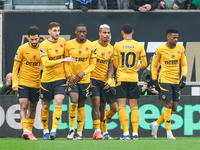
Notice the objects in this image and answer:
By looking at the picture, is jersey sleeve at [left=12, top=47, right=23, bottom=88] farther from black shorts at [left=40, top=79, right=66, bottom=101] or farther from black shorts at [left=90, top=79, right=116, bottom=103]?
black shorts at [left=90, top=79, right=116, bottom=103]

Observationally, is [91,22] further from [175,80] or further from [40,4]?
[175,80]

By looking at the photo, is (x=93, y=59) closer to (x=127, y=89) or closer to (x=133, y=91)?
(x=127, y=89)

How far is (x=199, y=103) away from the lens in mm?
10430

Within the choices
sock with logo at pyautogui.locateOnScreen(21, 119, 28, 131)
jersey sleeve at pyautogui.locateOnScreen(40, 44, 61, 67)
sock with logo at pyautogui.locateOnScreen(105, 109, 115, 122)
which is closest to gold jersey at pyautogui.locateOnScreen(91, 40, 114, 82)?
sock with logo at pyautogui.locateOnScreen(105, 109, 115, 122)

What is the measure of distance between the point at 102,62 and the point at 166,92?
1.49m

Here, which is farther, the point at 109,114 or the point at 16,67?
the point at 109,114

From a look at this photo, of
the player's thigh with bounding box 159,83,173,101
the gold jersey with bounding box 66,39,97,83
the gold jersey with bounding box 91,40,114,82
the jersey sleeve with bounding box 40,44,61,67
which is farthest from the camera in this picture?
the player's thigh with bounding box 159,83,173,101

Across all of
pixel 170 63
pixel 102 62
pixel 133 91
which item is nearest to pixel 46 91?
pixel 102 62

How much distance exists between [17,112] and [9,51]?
8.56 feet

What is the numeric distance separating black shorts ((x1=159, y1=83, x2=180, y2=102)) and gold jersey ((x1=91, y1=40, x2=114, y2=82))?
1240mm

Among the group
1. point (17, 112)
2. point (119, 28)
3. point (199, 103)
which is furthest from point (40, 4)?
point (199, 103)

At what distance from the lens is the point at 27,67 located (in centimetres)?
898

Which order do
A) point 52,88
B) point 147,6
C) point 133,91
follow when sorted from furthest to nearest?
1. point 147,6
2. point 133,91
3. point 52,88

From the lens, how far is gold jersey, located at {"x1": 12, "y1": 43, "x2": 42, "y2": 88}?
8.89m
